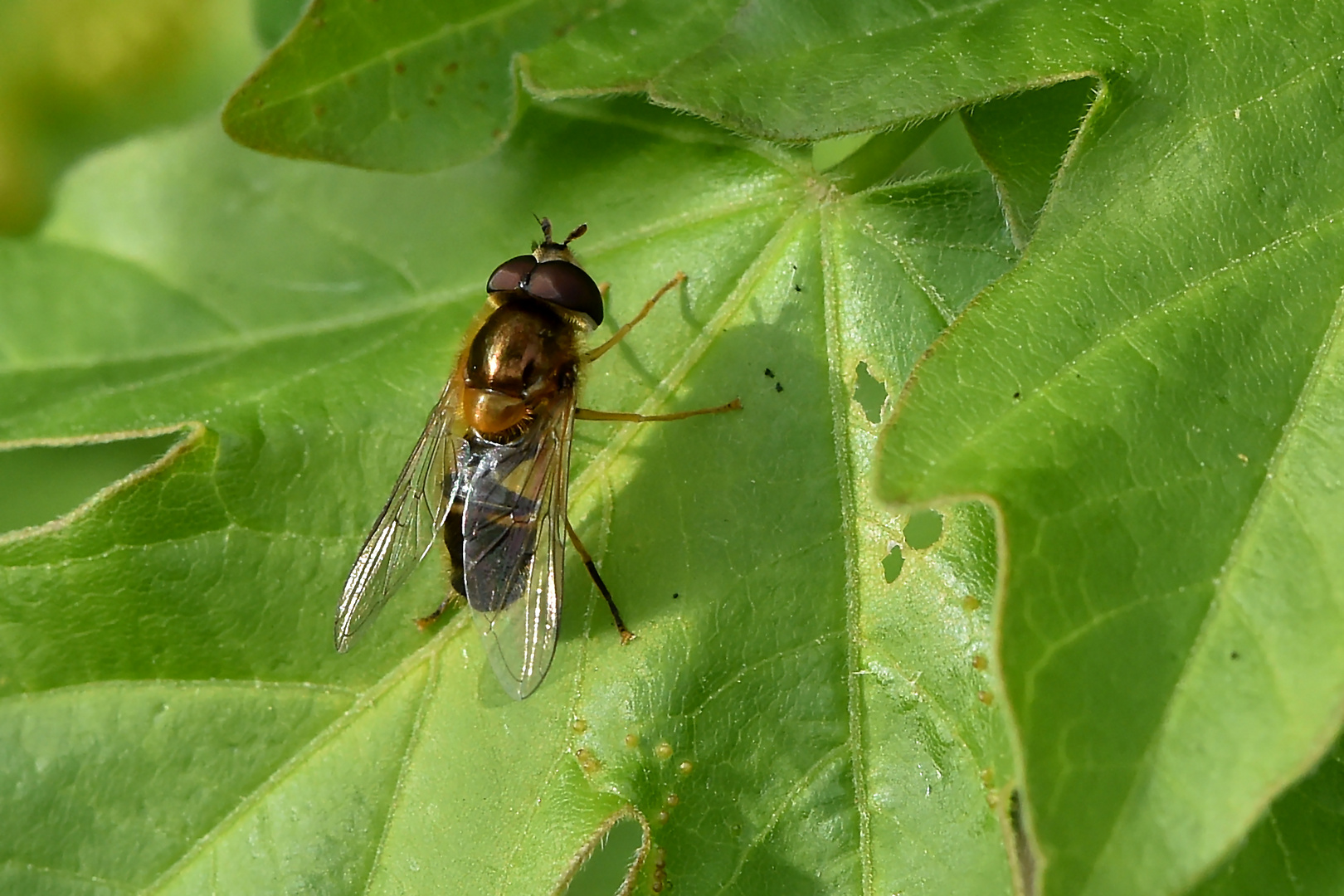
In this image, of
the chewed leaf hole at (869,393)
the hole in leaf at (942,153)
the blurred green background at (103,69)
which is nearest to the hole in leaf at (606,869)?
the chewed leaf hole at (869,393)

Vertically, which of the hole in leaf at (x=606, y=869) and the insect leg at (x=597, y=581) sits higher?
the insect leg at (x=597, y=581)

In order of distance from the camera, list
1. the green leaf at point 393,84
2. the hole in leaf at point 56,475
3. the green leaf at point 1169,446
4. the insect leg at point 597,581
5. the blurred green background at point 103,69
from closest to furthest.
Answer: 1. the green leaf at point 1169,446
2. the insect leg at point 597,581
3. the green leaf at point 393,84
4. the hole in leaf at point 56,475
5. the blurred green background at point 103,69

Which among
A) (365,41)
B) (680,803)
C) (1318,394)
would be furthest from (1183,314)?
(365,41)

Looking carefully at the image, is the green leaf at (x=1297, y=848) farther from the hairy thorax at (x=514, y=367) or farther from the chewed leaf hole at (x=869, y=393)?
the hairy thorax at (x=514, y=367)

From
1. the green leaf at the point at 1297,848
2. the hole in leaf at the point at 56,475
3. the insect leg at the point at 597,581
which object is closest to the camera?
the green leaf at the point at 1297,848

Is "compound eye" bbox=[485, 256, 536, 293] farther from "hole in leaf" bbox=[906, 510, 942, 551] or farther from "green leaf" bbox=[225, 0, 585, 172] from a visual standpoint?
"hole in leaf" bbox=[906, 510, 942, 551]

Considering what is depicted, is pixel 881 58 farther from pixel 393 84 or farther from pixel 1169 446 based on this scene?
pixel 393 84
